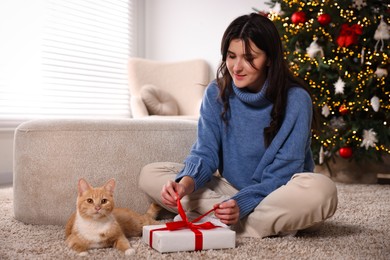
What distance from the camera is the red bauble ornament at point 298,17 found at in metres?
3.12

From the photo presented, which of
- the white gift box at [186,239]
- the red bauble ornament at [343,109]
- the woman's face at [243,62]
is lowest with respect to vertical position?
the white gift box at [186,239]

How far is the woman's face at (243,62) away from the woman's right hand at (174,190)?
0.37 meters

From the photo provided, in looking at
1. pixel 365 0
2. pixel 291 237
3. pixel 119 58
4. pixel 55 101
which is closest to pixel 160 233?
pixel 291 237

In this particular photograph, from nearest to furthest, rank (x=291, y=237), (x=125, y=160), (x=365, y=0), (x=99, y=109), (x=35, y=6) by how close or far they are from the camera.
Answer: (x=291, y=237)
(x=125, y=160)
(x=365, y=0)
(x=35, y=6)
(x=99, y=109)

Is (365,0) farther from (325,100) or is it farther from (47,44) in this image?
(47,44)

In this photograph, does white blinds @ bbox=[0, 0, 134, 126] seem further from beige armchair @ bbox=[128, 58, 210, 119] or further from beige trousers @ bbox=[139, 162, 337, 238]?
beige trousers @ bbox=[139, 162, 337, 238]

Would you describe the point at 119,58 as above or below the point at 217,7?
below

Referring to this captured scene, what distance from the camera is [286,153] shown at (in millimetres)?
1521

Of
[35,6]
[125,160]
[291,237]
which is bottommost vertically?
[291,237]

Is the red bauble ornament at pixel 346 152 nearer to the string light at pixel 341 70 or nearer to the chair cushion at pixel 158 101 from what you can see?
the string light at pixel 341 70

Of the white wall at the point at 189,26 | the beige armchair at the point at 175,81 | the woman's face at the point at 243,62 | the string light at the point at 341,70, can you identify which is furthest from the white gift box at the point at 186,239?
the white wall at the point at 189,26

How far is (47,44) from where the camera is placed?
3.62 metres

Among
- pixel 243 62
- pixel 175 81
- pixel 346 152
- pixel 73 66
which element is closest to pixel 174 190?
pixel 243 62

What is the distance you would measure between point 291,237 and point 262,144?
32cm
